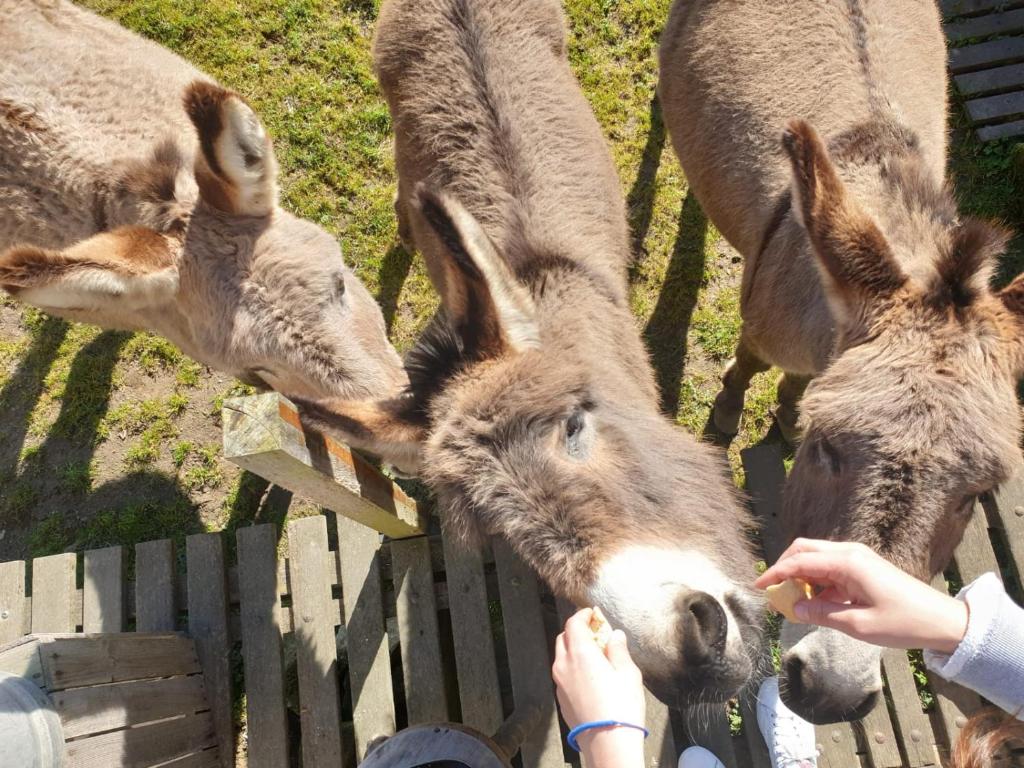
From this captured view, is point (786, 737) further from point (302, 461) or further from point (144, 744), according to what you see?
point (144, 744)

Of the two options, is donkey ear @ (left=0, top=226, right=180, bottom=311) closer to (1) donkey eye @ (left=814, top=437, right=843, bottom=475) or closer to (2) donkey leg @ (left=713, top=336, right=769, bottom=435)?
(1) donkey eye @ (left=814, top=437, right=843, bottom=475)

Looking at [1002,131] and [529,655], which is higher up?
[1002,131]

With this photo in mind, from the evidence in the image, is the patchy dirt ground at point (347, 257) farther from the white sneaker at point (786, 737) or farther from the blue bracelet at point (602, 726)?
the blue bracelet at point (602, 726)

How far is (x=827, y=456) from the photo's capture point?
2.58 metres

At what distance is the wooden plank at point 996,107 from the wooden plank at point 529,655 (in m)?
5.24

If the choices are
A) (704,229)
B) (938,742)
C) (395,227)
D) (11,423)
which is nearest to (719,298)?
(704,229)

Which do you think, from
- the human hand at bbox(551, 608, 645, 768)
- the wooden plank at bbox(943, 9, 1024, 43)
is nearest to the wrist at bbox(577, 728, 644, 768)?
the human hand at bbox(551, 608, 645, 768)

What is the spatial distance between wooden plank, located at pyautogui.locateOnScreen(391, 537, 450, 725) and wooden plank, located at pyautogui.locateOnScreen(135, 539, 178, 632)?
4.60ft

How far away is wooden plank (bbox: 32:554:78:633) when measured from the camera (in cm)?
377

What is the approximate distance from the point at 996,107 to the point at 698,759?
5.55 metres

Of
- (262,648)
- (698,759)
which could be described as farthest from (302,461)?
(698,759)

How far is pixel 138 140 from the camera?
3506mm

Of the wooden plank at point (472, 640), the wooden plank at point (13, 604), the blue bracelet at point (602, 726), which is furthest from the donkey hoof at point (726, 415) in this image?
the wooden plank at point (13, 604)

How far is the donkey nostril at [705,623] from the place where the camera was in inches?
78.5
